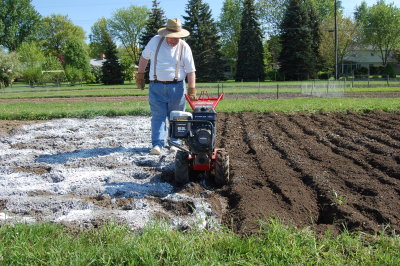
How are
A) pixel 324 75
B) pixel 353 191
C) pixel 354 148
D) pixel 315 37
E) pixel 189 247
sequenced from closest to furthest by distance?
1. pixel 189 247
2. pixel 353 191
3. pixel 354 148
4. pixel 324 75
5. pixel 315 37

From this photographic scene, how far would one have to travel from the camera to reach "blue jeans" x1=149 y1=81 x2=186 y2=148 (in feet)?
21.2

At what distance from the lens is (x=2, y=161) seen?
6207mm

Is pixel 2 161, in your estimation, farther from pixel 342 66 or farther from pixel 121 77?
pixel 342 66

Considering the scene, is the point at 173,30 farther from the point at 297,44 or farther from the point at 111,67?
the point at 111,67

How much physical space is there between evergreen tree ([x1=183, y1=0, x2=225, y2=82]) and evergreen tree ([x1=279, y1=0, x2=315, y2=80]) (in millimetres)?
9180

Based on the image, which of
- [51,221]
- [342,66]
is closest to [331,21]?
[342,66]

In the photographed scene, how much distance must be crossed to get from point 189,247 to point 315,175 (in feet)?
8.52

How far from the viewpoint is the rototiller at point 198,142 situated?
15.2ft

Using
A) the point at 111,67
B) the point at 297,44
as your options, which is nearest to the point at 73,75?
the point at 111,67

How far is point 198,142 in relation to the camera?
4.62 meters

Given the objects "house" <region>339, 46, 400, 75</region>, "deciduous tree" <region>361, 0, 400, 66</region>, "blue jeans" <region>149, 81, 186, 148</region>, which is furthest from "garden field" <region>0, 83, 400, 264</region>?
"house" <region>339, 46, 400, 75</region>

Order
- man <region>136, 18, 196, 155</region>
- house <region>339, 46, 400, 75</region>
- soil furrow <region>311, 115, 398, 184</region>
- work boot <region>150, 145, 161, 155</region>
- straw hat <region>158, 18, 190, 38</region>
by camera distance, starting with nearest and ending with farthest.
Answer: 1. soil furrow <region>311, 115, 398, 184</region>
2. straw hat <region>158, 18, 190, 38</region>
3. man <region>136, 18, 196, 155</region>
4. work boot <region>150, 145, 161, 155</region>
5. house <region>339, 46, 400, 75</region>

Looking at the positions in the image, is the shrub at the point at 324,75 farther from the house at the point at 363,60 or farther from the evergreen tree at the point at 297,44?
the house at the point at 363,60

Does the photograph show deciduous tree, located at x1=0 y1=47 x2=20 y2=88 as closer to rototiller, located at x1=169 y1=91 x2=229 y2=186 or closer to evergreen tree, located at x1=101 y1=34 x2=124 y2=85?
evergreen tree, located at x1=101 y1=34 x2=124 y2=85
